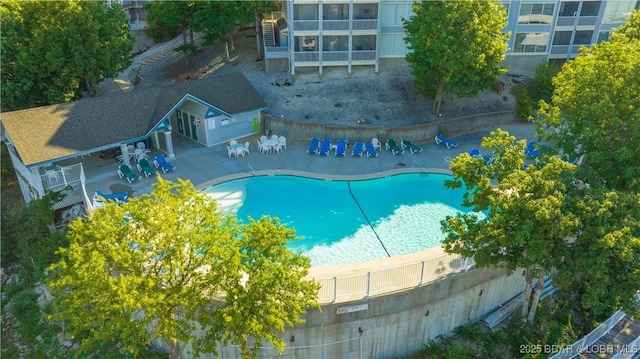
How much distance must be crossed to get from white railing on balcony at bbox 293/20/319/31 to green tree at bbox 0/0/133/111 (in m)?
12.2

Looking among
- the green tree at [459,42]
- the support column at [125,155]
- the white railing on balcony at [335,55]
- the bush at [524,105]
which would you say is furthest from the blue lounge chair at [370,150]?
the support column at [125,155]

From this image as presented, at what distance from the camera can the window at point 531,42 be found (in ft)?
121

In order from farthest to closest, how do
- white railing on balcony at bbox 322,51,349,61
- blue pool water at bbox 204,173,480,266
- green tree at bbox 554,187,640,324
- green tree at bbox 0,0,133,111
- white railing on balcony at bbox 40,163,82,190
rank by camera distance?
white railing on balcony at bbox 322,51,349,61 → green tree at bbox 0,0,133,111 → white railing on balcony at bbox 40,163,82,190 → blue pool water at bbox 204,173,480,266 → green tree at bbox 554,187,640,324

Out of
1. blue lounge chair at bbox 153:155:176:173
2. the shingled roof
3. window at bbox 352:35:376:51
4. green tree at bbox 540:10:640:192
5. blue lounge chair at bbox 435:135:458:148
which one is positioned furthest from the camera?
window at bbox 352:35:376:51

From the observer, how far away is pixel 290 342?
1780cm

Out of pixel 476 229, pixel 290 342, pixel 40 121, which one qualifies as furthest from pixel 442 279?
pixel 40 121

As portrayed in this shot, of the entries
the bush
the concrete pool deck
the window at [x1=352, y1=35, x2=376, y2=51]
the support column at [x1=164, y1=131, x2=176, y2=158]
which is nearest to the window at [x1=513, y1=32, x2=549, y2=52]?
the bush

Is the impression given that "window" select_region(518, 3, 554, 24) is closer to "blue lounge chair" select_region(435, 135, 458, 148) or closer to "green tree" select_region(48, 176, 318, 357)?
"blue lounge chair" select_region(435, 135, 458, 148)

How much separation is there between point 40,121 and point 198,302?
54.4 feet

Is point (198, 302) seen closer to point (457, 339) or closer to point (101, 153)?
point (457, 339)

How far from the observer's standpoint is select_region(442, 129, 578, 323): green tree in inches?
595

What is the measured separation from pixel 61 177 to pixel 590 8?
38.4 m

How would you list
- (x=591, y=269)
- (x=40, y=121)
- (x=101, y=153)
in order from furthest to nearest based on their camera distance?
(x=101, y=153), (x=40, y=121), (x=591, y=269)

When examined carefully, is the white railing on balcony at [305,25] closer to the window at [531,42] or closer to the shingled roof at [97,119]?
the shingled roof at [97,119]
